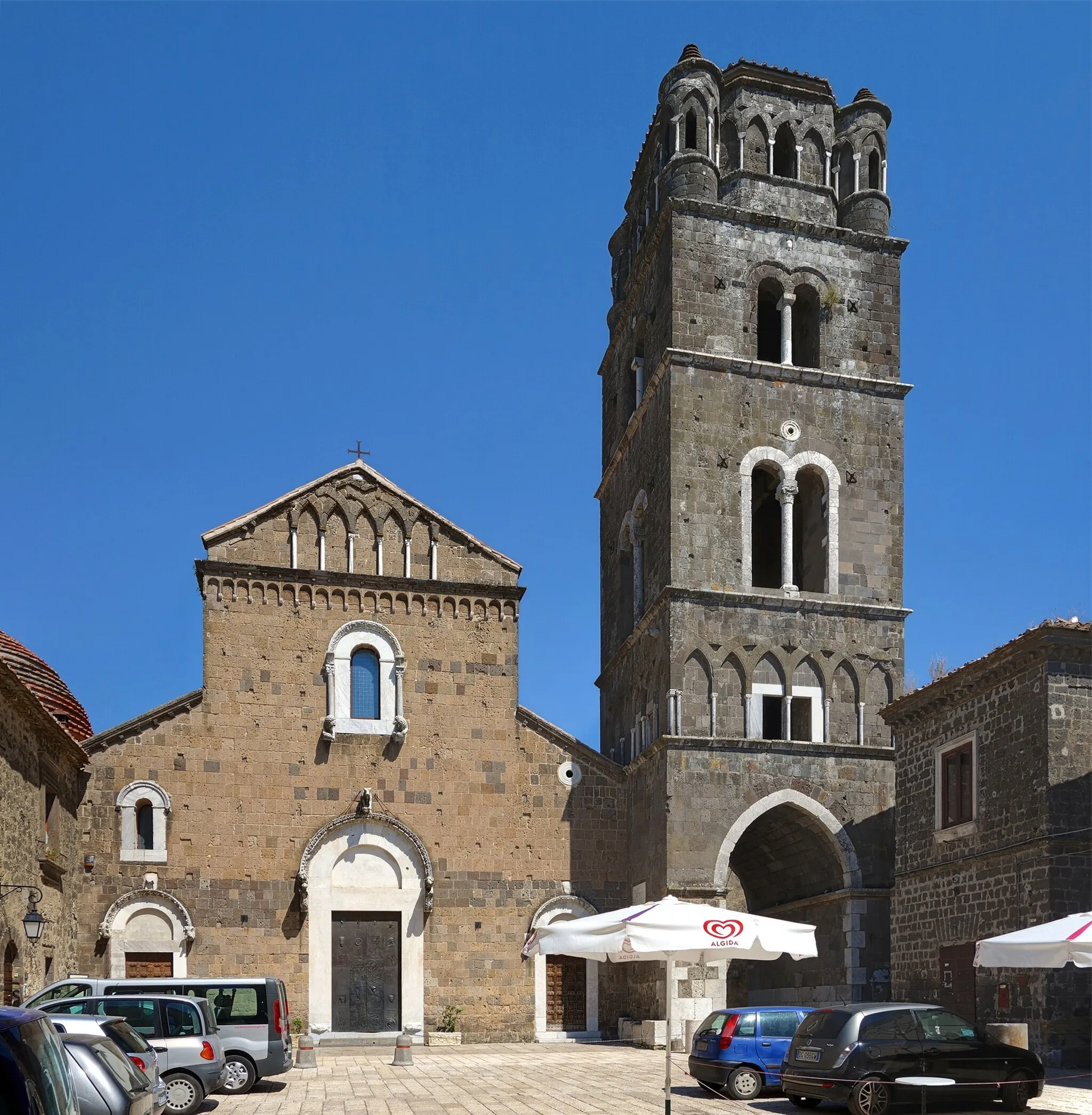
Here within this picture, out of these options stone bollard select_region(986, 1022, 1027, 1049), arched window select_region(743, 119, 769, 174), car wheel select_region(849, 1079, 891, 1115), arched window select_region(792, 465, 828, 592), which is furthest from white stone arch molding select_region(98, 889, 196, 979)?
arched window select_region(743, 119, 769, 174)

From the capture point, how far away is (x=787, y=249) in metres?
30.6

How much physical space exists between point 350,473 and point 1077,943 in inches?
763

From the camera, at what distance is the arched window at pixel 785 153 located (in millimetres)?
31656

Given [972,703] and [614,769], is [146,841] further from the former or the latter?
[972,703]

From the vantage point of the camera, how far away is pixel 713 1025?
18531 millimetres

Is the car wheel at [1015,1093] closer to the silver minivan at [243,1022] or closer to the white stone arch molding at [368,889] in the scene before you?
the silver minivan at [243,1022]

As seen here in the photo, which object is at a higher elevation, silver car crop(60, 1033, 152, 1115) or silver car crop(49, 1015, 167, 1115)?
silver car crop(60, 1033, 152, 1115)

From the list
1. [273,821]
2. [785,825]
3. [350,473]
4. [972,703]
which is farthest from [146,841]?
[972,703]

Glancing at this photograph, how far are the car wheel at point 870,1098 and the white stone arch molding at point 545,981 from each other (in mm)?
12576

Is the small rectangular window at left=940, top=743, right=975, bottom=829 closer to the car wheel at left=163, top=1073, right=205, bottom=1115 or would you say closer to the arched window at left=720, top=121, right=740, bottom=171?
the car wheel at left=163, top=1073, right=205, bottom=1115

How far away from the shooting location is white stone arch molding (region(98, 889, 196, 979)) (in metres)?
26.2

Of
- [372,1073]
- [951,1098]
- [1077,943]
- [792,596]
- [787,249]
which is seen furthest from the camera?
[787,249]

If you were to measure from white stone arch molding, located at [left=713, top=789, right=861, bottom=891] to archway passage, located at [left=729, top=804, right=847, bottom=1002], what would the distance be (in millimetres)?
127

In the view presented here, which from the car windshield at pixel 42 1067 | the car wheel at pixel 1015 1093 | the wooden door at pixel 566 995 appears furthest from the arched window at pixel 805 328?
the car windshield at pixel 42 1067
